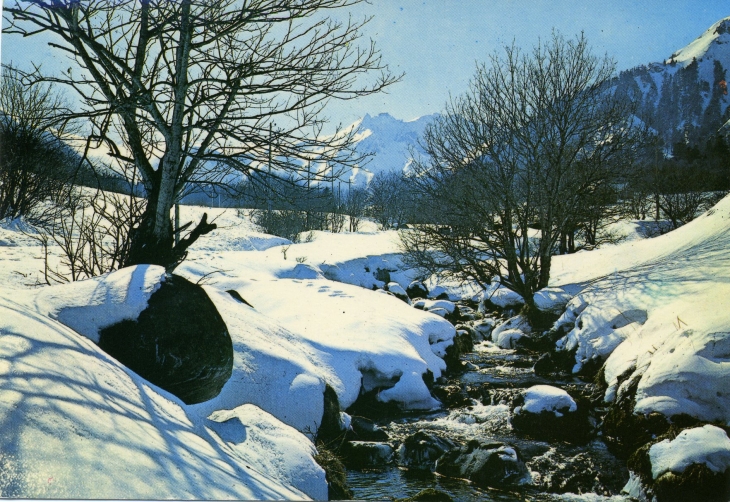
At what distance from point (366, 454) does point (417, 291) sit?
471 inches

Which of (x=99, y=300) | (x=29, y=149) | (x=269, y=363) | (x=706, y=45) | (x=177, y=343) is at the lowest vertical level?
(x=269, y=363)

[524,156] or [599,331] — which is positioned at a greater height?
[524,156]

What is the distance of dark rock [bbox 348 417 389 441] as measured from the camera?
4938mm

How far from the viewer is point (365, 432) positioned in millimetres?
5066

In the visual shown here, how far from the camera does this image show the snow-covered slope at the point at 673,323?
390cm

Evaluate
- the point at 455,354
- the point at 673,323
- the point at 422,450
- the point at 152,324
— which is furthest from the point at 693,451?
the point at 455,354

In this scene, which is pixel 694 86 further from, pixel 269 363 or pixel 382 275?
pixel 382 275

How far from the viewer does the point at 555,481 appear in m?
4.12

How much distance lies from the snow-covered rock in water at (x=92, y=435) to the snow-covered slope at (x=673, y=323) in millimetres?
3187

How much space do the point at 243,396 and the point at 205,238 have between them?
44.1 feet

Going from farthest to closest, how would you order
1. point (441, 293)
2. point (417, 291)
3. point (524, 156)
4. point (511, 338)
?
point (417, 291)
point (441, 293)
point (511, 338)
point (524, 156)

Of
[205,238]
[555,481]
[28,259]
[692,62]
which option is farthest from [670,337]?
[205,238]

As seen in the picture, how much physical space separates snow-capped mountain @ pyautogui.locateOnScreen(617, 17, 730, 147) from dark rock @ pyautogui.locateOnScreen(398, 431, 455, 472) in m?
3.37

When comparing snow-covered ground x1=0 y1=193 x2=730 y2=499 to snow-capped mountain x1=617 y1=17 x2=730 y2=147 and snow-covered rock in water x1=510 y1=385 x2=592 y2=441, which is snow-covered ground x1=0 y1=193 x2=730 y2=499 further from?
snow-capped mountain x1=617 y1=17 x2=730 y2=147
